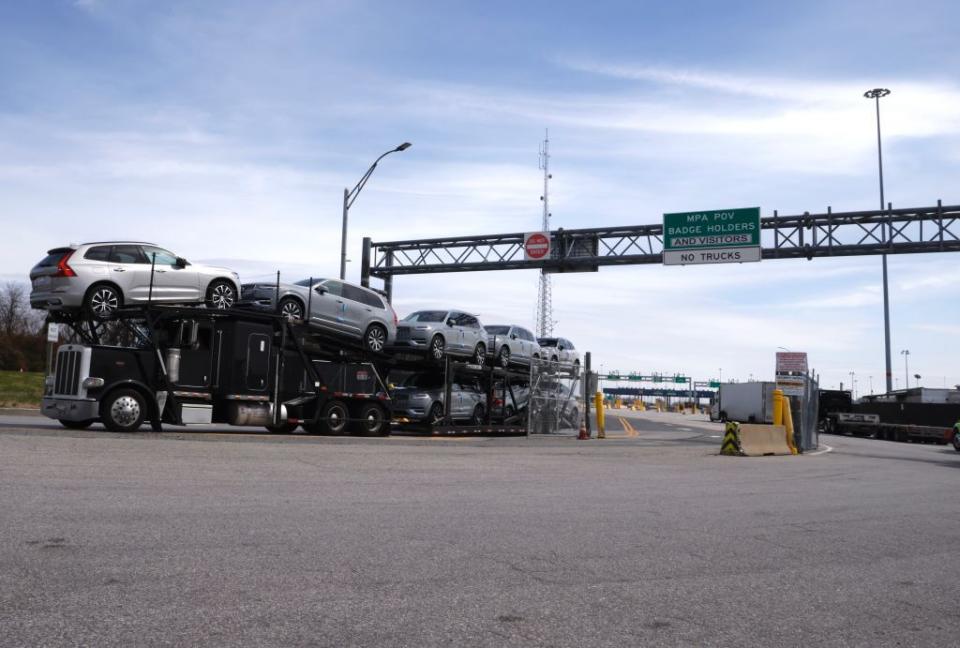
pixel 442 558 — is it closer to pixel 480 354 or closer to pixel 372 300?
pixel 372 300

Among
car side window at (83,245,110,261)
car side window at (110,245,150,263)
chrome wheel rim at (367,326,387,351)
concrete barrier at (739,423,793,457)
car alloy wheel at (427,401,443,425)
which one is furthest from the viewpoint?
car alloy wheel at (427,401,443,425)

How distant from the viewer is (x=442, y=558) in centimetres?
661

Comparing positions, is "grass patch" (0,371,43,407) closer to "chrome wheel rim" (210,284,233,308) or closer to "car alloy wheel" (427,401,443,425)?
"car alloy wheel" (427,401,443,425)

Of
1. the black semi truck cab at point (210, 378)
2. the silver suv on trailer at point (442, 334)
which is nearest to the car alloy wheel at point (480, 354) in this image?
the silver suv on trailer at point (442, 334)

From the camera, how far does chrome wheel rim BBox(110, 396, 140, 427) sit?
16.9 metres

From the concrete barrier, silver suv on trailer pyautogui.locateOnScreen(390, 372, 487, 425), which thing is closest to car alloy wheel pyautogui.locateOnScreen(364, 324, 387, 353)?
silver suv on trailer pyautogui.locateOnScreen(390, 372, 487, 425)

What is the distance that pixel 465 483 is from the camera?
11.9 meters

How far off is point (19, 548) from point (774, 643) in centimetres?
494

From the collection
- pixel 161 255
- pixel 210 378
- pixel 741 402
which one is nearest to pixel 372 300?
pixel 210 378

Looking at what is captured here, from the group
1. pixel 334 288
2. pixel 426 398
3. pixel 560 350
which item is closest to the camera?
pixel 334 288

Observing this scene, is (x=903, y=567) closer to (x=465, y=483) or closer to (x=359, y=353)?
(x=465, y=483)

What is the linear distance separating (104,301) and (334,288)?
5444 mm

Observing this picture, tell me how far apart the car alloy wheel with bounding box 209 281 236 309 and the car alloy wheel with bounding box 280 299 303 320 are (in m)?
1.20

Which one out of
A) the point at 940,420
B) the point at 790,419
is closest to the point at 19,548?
the point at 790,419
